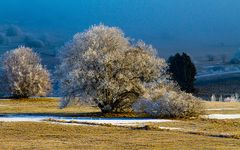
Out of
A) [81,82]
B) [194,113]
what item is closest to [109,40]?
[81,82]

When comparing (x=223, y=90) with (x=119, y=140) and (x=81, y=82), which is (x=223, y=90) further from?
(x=119, y=140)

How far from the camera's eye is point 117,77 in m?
44.8

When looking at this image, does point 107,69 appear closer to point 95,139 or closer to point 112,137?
point 112,137

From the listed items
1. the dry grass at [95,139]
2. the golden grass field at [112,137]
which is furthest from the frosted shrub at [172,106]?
the dry grass at [95,139]

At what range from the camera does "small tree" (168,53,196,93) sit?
87312mm

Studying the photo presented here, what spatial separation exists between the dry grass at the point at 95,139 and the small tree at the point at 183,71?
54907 mm

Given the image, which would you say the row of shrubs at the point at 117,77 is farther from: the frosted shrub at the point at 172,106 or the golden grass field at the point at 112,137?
the golden grass field at the point at 112,137

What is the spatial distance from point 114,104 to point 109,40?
503 cm

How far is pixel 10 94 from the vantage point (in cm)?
8612

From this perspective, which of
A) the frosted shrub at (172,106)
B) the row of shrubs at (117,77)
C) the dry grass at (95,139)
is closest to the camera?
the dry grass at (95,139)

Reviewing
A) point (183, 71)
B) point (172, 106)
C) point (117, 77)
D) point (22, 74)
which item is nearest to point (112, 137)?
point (172, 106)

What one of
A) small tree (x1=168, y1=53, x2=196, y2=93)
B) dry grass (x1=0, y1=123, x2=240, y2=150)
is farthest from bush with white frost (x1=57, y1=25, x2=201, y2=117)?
small tree (x1=168, y1=53, x2=196, y2=93)

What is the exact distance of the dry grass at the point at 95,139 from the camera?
2561 cm

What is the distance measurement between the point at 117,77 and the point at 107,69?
3.21ft
